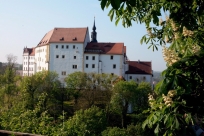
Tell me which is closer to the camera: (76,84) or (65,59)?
(76,84)

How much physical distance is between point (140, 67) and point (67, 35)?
14706 mm

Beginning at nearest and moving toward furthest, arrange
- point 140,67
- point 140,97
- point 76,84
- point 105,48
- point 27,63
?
point 140,97
point 76,84
point 105,48
point 140,67
point 27,63

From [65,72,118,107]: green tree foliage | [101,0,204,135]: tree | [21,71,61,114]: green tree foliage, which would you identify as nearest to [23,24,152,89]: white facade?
[65,72,118,107]: green tree foliage

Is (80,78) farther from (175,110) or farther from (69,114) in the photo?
(175,110)

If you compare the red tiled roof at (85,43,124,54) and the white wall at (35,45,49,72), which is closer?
the red tiled roof at (85,43,124,54)

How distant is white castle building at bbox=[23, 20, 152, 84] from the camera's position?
4456 cm

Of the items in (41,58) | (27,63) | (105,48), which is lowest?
(41,58)

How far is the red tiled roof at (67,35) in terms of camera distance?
152ft

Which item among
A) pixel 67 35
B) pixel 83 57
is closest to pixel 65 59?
pixel 83 57

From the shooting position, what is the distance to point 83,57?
4528 cm

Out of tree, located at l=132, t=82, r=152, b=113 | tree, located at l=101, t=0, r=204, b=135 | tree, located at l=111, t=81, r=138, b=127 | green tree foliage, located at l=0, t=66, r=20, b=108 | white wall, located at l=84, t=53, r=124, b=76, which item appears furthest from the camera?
white wall, located at l=84, t=53, r=124, b=76

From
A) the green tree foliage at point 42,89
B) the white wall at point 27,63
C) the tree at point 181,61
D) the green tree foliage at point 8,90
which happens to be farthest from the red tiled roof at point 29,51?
the tree at point 181,61

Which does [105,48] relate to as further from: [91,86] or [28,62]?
[28,62]

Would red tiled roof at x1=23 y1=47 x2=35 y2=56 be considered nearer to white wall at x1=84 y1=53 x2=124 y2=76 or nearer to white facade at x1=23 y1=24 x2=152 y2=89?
white facade at x1=23 y1=24 x2=152 y2=89
